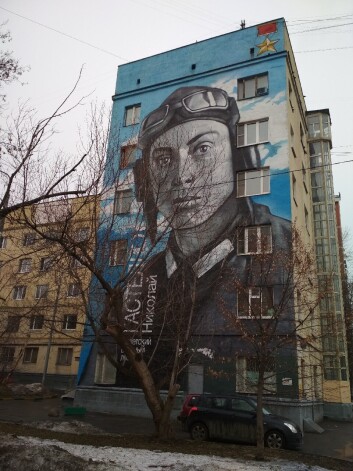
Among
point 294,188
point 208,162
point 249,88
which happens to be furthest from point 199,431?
point 249,88

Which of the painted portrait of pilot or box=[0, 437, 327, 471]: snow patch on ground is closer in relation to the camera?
box=[0, 437, 327, 471]: snow patch on ground

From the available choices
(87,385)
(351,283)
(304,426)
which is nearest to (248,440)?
(304,426)

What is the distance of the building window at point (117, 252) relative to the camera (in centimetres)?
1288

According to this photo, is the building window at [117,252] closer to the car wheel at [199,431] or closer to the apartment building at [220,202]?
the apartment building at [220,202]

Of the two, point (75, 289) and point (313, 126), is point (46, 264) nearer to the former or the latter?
point (75, 289)

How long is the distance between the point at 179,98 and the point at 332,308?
1674cm

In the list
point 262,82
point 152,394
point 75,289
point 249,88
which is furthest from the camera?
point 249,88

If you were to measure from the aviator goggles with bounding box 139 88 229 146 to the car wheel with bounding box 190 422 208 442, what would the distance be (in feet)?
55.0

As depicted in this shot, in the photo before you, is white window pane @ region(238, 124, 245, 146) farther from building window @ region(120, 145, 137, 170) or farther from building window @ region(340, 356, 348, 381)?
building window @ region(340, 356, 348, 381)

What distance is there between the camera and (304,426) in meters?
17.3

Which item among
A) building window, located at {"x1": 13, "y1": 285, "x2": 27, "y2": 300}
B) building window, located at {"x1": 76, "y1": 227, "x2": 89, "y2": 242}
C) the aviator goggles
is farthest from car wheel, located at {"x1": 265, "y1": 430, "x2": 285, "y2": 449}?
building window, located at {"x1": 13, "y1": 285, "x2": 27, "y2": 300}

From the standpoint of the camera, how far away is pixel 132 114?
27.7m

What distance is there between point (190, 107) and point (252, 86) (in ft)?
12.8

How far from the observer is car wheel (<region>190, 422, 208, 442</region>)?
45.0 ft
